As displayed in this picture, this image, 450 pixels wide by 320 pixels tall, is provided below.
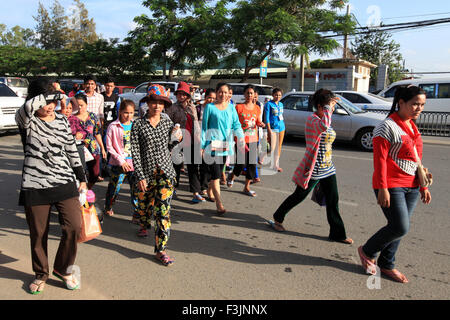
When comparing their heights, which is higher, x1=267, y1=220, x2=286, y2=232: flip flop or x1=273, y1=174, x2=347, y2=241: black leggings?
x1=273, y1=174, x2=347, y2=241: black leggings

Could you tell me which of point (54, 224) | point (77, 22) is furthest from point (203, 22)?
point (77, 22)

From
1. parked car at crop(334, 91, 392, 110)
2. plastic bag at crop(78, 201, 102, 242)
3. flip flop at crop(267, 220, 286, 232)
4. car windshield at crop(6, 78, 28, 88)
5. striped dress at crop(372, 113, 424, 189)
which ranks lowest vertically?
flip flop at crop(267, 220, 286, 232)

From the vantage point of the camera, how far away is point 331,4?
22391 mm

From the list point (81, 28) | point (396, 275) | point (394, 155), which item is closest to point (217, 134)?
point (394, 155)

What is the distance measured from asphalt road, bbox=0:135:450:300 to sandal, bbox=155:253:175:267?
0.15 feet

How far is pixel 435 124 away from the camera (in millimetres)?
14047

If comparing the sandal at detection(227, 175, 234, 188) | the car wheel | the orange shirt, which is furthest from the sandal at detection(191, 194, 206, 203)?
the car wheel

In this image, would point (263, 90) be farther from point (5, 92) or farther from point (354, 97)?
point (5, 92)

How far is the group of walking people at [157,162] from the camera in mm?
2947

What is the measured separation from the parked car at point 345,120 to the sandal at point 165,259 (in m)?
7.51

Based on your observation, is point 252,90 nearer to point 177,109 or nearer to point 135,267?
point 177,109

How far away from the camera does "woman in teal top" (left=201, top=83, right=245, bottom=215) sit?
16.3ft

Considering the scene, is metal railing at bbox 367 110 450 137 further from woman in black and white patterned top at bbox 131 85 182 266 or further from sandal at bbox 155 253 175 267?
sandal at bbox 155 253 175 267
